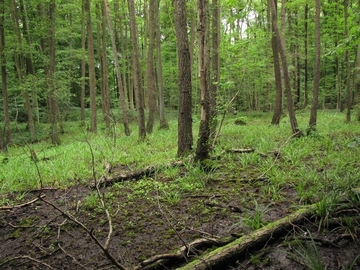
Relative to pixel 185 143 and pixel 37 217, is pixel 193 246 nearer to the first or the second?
pixel 37 217

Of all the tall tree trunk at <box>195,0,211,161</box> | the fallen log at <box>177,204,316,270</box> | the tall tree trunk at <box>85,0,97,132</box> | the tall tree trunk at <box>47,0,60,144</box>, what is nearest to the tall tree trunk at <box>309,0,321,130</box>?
the tall tree trunk at <box>195,0,211,161</box>

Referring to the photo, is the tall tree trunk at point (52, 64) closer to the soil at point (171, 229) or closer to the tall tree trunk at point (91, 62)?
the tall tree trunk at point (91, 62)

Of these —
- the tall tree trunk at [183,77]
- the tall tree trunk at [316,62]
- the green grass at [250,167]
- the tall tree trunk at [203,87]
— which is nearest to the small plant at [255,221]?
the green grass at [250,167]

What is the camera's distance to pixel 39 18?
1198cm

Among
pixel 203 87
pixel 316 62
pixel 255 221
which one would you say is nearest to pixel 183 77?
pixel 203 87

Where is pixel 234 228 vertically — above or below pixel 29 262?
above

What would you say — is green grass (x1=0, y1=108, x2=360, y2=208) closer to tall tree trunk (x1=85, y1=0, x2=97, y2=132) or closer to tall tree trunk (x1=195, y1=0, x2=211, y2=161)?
tall tree trunk (x1=195, y1=0, x2=211, y2=161)

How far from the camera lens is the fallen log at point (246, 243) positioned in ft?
8.69

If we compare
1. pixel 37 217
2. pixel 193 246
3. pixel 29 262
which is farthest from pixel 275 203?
pixel 37 217

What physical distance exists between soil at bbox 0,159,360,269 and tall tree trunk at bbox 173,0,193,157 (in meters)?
1.47

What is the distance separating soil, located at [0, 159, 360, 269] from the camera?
2.73 m

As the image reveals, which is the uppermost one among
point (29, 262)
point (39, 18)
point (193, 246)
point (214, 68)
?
point (39, 18)

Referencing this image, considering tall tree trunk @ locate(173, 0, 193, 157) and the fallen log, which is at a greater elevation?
tall tree trunk @ locate(173, 0, 193, 157)

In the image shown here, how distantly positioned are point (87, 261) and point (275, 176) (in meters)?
3.32
